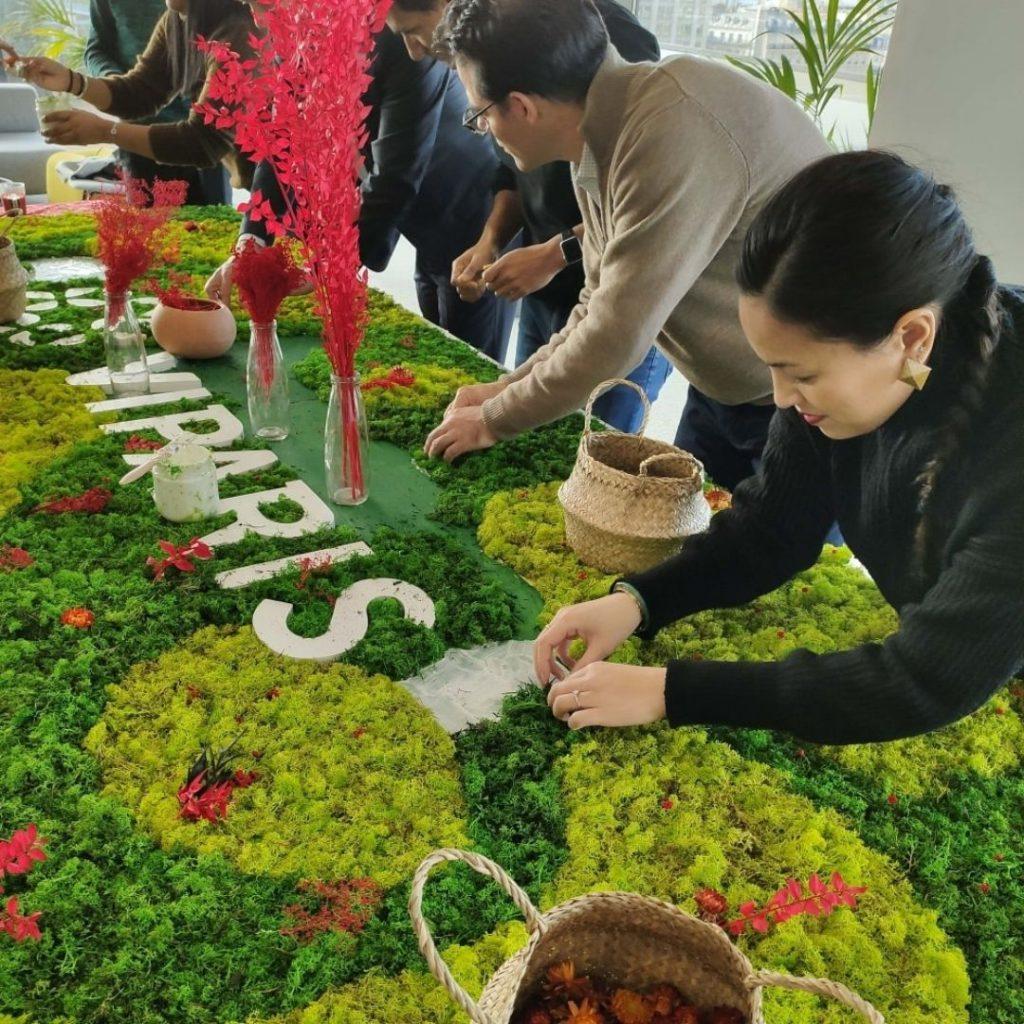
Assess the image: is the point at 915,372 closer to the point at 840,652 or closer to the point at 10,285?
the point at 840,652

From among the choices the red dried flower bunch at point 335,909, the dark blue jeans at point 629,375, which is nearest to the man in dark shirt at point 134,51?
the dark blue jeans at point 629,375

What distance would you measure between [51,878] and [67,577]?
522 mm

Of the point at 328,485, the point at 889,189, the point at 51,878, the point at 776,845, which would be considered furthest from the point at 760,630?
the point at 51,878

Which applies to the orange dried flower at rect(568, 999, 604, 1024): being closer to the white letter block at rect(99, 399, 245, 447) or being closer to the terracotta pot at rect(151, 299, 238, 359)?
the white letter block at rect(99, 399, 245, 447)

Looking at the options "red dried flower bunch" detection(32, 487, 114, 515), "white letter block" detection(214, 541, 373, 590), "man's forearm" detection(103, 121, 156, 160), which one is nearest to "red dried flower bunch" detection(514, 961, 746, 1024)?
"white letter block" detection(214, 541, 373, 590)

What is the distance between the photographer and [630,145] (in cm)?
131

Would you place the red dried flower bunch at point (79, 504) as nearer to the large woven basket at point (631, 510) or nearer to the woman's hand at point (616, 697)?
the large woven basket at point (631, 510)

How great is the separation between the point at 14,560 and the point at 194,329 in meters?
0.81

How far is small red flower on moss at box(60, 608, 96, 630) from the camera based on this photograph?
45.2 inches

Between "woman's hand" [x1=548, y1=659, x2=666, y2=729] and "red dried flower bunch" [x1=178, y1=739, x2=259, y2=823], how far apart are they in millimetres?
352

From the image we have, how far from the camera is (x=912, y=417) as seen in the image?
92 cm

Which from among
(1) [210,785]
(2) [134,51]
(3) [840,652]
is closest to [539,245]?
(3) [840,652]

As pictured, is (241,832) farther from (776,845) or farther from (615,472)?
(615,472)

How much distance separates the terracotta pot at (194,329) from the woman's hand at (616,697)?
1308 millimetres
